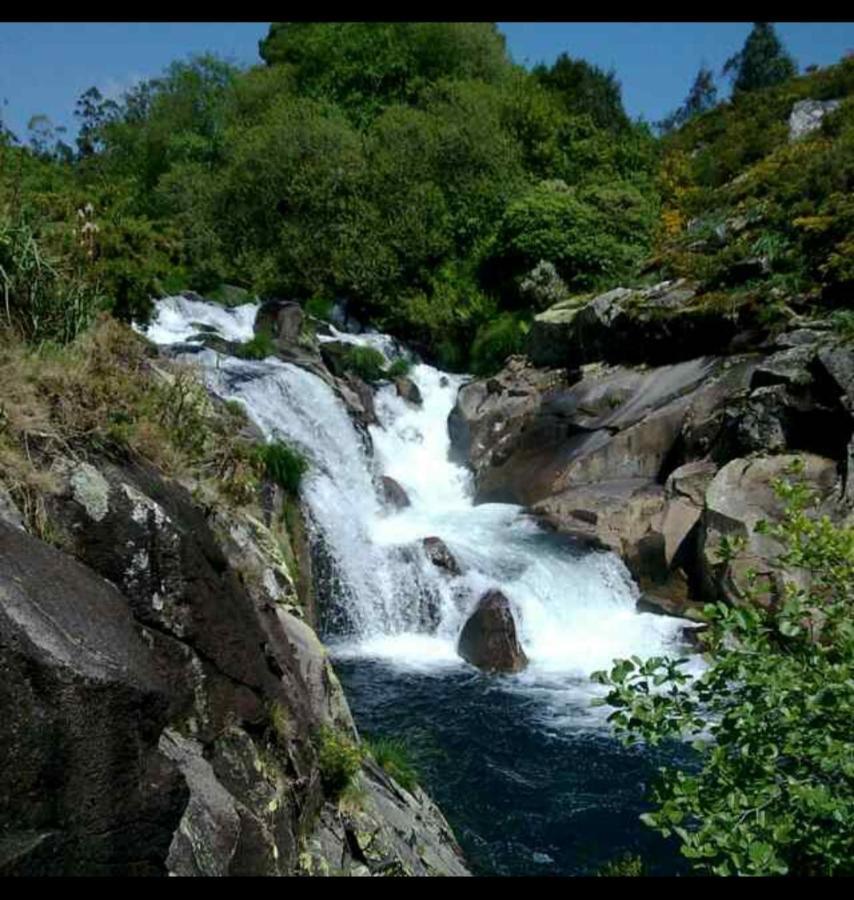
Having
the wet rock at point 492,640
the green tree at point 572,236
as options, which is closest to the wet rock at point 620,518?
the wet rock at point 492,640

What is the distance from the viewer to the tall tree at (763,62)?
2024 inches

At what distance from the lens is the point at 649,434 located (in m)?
18.2

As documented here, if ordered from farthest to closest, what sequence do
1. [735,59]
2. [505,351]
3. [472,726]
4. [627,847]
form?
[735,59] → [505,351] → [472,726] → [627,847]

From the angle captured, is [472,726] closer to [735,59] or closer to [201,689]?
[201,689]

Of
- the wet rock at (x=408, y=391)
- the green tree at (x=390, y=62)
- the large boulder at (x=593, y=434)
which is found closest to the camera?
the large boulder at (x=593, y=434)

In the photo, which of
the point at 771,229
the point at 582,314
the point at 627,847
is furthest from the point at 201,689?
the point at 771,229

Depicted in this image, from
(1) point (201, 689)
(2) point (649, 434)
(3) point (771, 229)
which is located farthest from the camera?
(3) point (771, 229)

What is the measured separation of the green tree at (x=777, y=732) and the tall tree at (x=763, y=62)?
179 ft

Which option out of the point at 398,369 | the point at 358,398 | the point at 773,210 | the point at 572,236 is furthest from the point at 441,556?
the point at 572,236

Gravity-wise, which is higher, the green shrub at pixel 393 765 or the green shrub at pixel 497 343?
the green shrub at pixel 497 343

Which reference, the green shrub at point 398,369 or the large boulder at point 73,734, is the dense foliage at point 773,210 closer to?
the green shrub at point 398,369

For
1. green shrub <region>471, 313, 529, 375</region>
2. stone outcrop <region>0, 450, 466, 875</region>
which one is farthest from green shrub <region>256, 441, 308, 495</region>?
green shrub <region>471, 313, 529, 375</region>

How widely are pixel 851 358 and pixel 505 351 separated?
12.3 meters

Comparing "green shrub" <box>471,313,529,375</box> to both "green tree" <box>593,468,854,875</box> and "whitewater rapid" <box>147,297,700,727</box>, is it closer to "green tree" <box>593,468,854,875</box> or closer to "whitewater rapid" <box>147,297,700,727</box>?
"whitewater rapid" <box>147,297,700,727</box>
